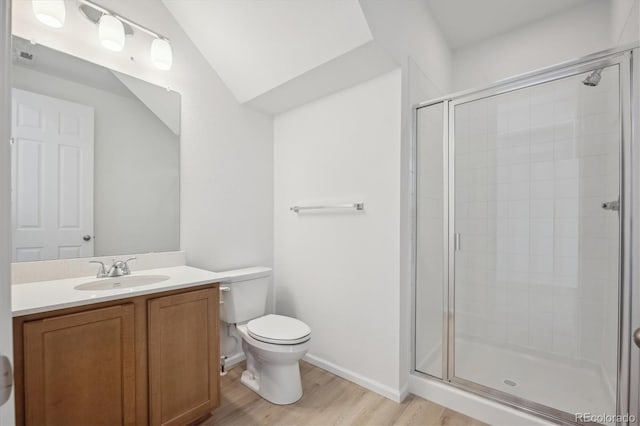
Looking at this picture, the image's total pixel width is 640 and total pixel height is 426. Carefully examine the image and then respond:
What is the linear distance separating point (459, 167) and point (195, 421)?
7.24 feet

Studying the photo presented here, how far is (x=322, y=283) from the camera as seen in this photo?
7.39 ft

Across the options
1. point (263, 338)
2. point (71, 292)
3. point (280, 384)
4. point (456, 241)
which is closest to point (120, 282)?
point (71, 292)

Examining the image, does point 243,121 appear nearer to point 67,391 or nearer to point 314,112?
point 314,112

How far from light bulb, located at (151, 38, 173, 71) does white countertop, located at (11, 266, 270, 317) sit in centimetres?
131

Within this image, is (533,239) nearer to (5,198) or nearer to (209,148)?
(209,148)

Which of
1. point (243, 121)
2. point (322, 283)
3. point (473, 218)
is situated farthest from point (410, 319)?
point (243, 121)

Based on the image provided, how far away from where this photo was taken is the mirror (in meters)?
1.43

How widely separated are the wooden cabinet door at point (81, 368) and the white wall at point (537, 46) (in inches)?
97.0

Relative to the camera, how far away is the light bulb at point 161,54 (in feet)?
6.02

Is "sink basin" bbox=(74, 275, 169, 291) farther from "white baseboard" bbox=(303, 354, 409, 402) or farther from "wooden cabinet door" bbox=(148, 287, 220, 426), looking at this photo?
"white baseboard" bbox=(303, 354, 409, 402)

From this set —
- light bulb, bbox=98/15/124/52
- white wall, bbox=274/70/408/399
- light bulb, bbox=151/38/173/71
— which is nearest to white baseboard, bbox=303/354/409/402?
white wall, bbox=274/70/408/399

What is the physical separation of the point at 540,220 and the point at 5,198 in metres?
2.71

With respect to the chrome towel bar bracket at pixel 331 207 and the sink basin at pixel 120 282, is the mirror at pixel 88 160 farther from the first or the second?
the chrome towel bar bracket at pixel 331 207

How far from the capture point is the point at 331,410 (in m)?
1.74
